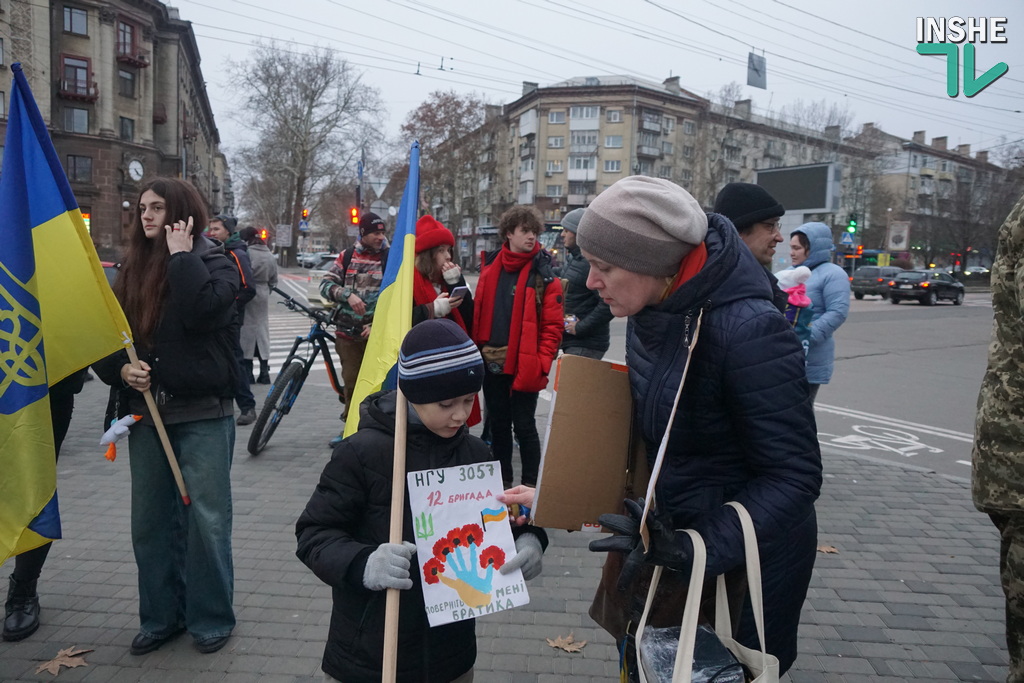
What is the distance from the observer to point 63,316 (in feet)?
9.58

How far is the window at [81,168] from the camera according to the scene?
141ft

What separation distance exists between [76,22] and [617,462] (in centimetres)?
5157

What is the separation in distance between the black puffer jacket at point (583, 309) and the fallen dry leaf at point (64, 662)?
4.08 m

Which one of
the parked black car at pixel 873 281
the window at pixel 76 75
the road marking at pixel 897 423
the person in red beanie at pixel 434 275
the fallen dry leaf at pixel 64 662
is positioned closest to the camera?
the fallen dry leaf at pixel 64 662

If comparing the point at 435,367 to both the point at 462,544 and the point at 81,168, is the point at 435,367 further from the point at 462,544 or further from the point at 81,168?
the point at 81,168

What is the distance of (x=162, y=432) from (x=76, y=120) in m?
50.1

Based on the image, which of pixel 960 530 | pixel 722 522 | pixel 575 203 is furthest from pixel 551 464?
pixel 575 203

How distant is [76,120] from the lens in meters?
44.4

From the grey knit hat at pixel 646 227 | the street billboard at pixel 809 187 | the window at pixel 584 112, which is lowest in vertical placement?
the grey knit hat at pixel 646 227

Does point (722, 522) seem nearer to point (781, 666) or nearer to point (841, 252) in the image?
point (781, 666)

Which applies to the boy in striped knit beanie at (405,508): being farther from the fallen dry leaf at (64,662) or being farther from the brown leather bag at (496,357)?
the brown leather bag at (496,357)

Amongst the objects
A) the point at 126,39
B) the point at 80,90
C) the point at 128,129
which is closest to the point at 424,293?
the point at 80,90

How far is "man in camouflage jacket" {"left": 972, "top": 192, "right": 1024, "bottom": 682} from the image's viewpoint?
192 centimetres

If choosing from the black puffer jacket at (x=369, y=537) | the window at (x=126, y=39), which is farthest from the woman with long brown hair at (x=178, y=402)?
the window at (x=126, y=39)
